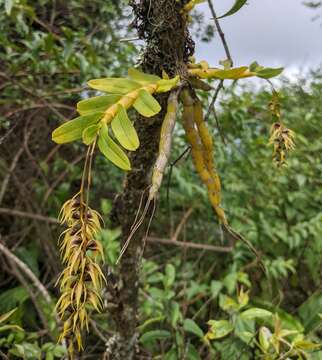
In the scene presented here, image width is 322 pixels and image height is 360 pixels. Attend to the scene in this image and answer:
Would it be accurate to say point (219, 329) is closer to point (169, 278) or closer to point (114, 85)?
point (169, 278)

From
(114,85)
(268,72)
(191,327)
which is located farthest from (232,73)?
(191,327)

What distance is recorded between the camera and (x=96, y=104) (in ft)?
1.57

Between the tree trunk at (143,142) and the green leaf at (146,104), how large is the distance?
0.13 metres

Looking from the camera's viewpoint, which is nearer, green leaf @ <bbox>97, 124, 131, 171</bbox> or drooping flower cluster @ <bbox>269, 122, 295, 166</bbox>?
green leaf @ <bbox>97, 124, 131, 171</bbox>

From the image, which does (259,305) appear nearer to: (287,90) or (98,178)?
(98,178)

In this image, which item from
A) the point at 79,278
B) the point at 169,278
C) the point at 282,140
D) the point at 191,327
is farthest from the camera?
the point at 169,278

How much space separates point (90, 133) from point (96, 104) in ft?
0.11

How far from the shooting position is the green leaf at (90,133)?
46cm

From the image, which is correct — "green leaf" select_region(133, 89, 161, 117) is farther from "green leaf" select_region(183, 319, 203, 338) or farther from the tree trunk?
"green leaf" select_region(183, 319, 203, 338)

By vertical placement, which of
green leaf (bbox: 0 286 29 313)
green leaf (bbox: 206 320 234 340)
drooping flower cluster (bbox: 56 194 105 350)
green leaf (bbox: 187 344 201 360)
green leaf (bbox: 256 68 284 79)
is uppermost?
green leaf (bbox: 256 68 284 79)

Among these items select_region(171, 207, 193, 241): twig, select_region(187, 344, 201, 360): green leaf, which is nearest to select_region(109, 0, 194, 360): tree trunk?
select_region(187, 344, 201, 360): green leaf

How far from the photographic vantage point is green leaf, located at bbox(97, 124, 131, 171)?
0.47m

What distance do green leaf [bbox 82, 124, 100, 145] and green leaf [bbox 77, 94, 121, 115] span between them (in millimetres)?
17

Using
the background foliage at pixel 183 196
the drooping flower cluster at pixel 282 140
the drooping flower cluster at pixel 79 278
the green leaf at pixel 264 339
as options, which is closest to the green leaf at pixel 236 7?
the drooping flower cluster at pixel 282 140
